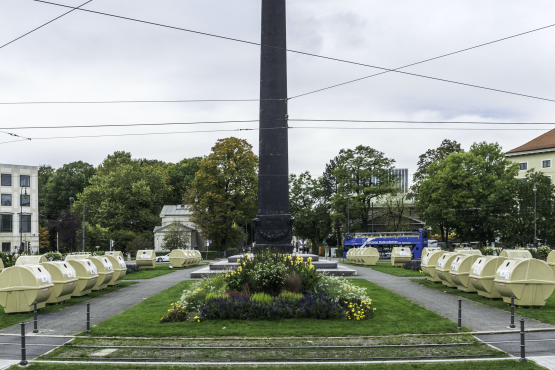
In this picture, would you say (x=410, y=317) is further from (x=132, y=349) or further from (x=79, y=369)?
(x=79, y=369)

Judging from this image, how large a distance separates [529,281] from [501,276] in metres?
0.83

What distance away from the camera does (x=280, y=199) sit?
83.5 feet

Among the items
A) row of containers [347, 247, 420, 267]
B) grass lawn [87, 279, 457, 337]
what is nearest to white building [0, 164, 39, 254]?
row of containers [347, 247, 420, 267]

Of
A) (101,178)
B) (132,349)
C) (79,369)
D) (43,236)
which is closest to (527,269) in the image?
(132,349)

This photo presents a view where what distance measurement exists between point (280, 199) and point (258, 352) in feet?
49.0

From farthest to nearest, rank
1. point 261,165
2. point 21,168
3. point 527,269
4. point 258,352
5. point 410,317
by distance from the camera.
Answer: point 21,168
point 261,165
point 527,269
point 410,317
point 258,352

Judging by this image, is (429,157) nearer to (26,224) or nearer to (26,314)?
(26,224)

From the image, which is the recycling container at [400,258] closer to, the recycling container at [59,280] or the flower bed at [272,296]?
the flower bed at [272,296]

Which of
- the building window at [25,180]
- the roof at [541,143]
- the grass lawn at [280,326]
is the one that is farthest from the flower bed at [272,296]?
the roof at [541,143]

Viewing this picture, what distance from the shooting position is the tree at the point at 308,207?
254ft

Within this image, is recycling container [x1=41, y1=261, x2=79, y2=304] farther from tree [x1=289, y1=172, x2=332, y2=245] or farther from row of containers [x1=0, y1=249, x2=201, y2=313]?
tree [x1=289, y1=172, x2=332, y2=245]

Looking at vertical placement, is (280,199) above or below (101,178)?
below

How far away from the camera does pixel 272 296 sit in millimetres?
15297

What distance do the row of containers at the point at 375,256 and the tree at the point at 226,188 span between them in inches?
704
